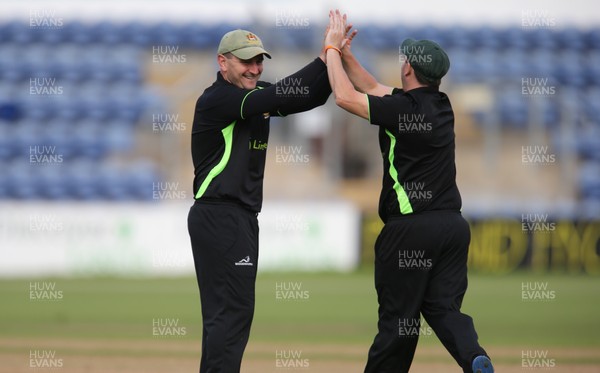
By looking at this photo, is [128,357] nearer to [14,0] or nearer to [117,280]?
[117,280]

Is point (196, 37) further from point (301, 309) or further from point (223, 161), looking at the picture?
point (223, 161)

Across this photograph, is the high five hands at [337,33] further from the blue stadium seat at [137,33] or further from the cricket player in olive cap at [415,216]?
the blue stadium seat at [137,33]

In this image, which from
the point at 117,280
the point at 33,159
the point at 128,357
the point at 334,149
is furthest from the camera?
the point at 33,159

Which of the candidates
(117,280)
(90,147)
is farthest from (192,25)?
(117,280)

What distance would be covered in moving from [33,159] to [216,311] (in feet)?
73.1

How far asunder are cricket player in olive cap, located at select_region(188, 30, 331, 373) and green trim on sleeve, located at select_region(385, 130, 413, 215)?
66 cm

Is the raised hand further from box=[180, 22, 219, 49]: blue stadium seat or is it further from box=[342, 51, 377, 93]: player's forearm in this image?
box=[180, 22, 219, 49]: blue stadium seat

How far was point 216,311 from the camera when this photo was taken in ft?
25.2

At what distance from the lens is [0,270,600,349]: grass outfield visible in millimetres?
14531

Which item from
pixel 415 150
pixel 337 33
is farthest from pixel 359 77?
pixel 415 150

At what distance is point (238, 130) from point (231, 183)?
418 mm

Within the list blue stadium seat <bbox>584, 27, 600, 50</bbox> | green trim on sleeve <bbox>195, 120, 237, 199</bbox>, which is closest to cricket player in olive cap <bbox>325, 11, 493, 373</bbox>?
green trim on sleeve <bbox>195, 120, 237, 199</bbox>

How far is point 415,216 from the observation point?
Result: 7.62 metres

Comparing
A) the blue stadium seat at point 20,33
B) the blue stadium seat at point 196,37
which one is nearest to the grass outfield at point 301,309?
the blue stadium seat at point 196,37
